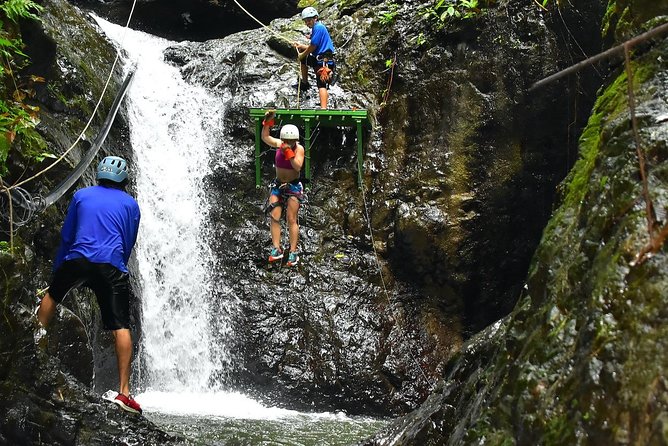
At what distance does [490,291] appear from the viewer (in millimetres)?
9789

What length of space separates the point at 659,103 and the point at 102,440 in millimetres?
4261

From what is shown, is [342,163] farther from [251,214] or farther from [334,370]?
[334,370]

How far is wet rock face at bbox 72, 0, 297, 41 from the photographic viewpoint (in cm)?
1616

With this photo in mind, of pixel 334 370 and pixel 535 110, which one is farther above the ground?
pixel 535 110

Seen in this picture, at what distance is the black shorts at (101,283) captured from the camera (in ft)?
16.5

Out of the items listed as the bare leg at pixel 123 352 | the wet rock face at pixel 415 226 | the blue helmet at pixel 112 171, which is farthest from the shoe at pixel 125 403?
the wet rock face at pixel 415 226

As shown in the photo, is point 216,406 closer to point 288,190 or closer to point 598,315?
point 288,190

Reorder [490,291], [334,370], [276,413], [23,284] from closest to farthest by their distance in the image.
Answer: [23,284] → [276,413] → [334,370] → [490,291]

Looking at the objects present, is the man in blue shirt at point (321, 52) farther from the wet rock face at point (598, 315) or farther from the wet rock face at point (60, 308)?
the wet rock face at point (598, 315)

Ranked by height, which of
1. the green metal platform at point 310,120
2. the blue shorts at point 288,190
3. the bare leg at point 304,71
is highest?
the bare leg at point 304,71

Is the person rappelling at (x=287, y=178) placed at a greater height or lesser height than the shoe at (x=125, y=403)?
greater

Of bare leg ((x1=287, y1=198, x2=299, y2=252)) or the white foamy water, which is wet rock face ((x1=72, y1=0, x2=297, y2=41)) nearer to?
bare leg ((x1=287, y1=198, x2=299, y2=252))

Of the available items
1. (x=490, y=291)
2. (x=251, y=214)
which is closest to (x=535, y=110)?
(x=490, y=291)

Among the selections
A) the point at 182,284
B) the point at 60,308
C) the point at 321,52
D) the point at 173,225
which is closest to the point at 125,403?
the point at 60,308
